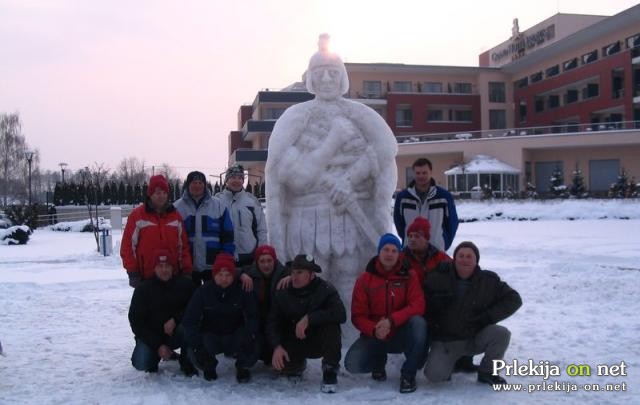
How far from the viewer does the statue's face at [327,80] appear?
20.1ft

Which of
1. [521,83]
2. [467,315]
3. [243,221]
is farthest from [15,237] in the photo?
[521,83]

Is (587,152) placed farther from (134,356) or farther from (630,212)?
(134,356)

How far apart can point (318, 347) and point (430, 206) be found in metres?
1.75

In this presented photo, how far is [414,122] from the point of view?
5222cm

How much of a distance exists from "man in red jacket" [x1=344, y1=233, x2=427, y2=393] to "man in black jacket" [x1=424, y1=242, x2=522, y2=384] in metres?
0.15

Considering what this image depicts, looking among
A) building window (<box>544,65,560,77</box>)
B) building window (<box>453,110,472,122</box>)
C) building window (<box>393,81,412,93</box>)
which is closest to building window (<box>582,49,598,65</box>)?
building window (<box>544,65,560,77</box>)

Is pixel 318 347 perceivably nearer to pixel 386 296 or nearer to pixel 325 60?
pixel 386 296

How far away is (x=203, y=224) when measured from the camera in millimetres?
5699

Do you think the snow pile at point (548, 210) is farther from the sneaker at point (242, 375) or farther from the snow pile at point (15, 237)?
the sneaker at point (242, 375)

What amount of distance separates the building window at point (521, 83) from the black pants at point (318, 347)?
50.6 metres

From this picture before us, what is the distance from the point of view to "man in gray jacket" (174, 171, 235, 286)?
→ 5.70 m

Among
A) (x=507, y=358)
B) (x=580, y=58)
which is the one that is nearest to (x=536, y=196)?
(x=580, y=58)

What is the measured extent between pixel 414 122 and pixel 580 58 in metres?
13.3

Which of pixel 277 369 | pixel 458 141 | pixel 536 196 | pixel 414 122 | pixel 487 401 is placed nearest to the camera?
pixel 487 401
